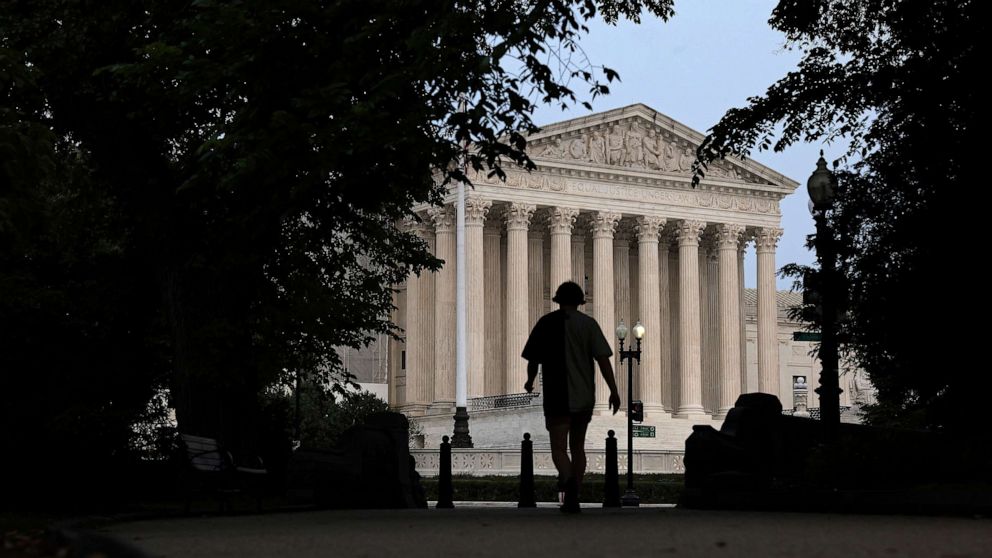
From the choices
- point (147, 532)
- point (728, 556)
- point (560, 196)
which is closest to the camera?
point (728, 556)

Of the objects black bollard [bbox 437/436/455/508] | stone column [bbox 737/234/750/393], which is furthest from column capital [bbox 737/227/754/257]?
black bollard [bbox 437/436/455/508]

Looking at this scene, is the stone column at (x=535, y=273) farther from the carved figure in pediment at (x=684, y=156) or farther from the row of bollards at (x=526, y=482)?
the row of bollards at (x=526, y=482)

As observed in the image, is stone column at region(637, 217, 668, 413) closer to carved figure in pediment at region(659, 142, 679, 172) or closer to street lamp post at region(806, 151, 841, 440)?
carved figure in pediment at region(659, 142, 679, 172)

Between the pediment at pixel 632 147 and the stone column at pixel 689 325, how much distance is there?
12.1 ft

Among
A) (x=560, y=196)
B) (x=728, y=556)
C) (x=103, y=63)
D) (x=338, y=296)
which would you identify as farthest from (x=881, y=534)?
(x=560, y=196)

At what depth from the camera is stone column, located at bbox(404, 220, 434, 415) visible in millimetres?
81250

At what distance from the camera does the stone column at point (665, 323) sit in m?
88.5

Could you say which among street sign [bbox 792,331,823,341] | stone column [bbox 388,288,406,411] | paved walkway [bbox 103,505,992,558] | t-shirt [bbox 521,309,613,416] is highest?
stone column [bbox 388,288,406,411]

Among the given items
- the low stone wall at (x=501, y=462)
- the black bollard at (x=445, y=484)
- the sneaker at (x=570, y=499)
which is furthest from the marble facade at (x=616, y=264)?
the sneaker at (x=570, y=499)

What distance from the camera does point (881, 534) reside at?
1084 cm

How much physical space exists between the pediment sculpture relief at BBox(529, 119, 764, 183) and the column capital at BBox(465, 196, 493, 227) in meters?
5.10

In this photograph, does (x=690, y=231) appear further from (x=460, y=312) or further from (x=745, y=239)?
(x=460, y=312)

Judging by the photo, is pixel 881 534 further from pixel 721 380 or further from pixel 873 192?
pixel 721 380

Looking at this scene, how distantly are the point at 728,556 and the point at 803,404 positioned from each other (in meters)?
85.6
